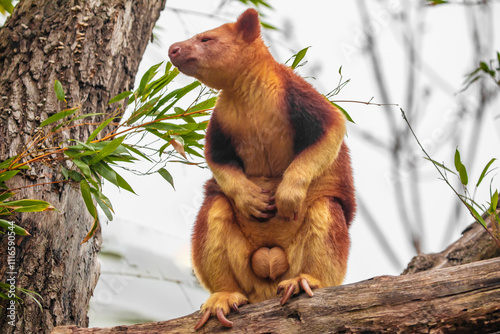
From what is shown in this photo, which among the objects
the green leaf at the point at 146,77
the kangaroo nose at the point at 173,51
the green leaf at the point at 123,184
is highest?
the green leaf at the point at 146,77

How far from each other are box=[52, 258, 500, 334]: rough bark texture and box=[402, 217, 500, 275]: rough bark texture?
1.46 m

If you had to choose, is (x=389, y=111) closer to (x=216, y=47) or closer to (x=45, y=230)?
(x=216, y=47)

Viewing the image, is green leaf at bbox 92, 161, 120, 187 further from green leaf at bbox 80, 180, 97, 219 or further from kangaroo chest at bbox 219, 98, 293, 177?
kangaroo chest at bbox 219, 98, 293, 177

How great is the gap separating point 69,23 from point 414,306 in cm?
354

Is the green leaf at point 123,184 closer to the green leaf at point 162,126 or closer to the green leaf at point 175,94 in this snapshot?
the green leaf at point 162,126

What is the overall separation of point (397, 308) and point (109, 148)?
201cm

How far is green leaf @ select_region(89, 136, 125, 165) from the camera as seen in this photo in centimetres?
338

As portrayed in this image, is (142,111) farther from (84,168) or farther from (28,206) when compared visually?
(28,206)

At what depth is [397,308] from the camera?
2695mm

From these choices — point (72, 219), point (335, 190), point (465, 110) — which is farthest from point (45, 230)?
point (465, 110)

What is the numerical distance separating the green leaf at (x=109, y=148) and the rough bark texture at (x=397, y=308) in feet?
4.24

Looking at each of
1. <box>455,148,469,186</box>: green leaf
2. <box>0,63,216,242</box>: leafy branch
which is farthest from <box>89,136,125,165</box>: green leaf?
<box>455,148,469,186</box>: green leaf

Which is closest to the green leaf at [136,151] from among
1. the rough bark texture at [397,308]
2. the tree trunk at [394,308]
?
the tree trunk at [394,308]

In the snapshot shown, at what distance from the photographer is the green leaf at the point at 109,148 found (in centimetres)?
338
